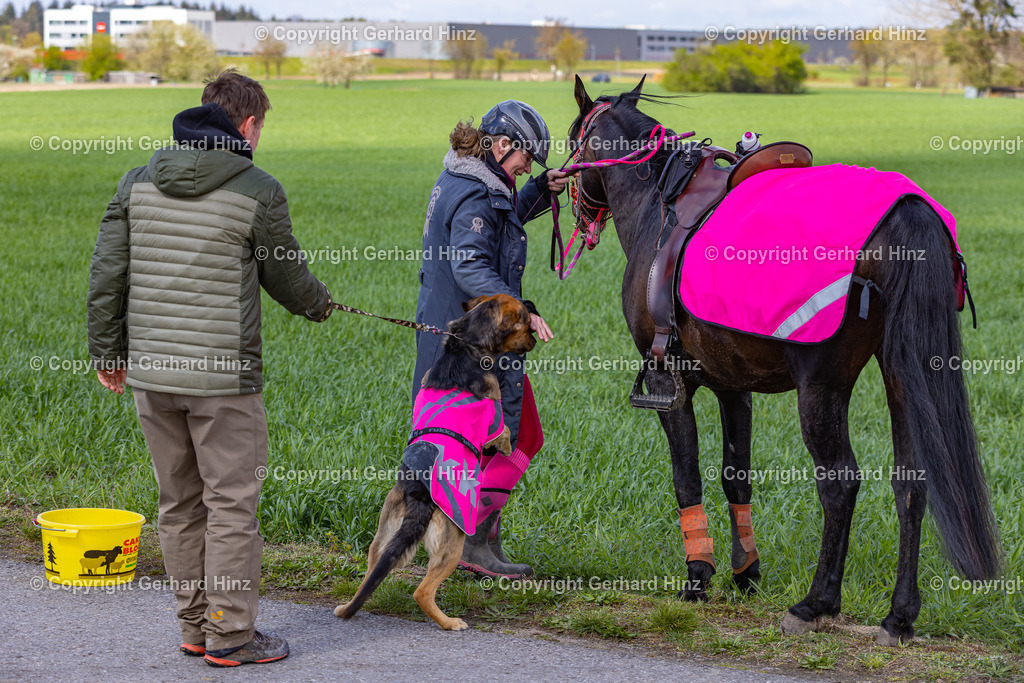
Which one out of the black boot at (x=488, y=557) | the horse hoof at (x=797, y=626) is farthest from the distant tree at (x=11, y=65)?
the horse hoof at (x=797, y=626)

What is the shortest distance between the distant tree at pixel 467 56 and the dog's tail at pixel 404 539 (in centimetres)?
11951

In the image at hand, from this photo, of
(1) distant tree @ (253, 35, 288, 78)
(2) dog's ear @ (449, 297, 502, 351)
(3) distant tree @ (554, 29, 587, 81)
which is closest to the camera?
(2) dog's ear @ (449, 297, 502, 351)

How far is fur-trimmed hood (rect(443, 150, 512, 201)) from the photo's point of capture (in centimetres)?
468

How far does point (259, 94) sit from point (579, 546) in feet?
9.02

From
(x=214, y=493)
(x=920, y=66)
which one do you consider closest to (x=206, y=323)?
(x=214, y=493)

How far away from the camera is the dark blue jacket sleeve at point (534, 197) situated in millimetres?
5434

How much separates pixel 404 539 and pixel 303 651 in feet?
1.97

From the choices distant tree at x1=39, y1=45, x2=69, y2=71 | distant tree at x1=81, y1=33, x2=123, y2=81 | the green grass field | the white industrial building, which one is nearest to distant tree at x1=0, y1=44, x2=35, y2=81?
distant tree at x1=81, y1=33, x2=123, y2=81

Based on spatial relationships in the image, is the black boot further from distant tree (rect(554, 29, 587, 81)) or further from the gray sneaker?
distant tree (rect(554, 29, 587, 81))

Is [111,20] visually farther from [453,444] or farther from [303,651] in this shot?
[303,651]

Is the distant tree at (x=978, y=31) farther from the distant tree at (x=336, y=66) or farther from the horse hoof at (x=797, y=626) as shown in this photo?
the distant tree at (x=336, y=66)

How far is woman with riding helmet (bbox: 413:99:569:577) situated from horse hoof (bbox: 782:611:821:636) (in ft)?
4.43

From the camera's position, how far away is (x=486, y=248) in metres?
4.62

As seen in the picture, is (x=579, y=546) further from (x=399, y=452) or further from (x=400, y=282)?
(x=400, y=282)
